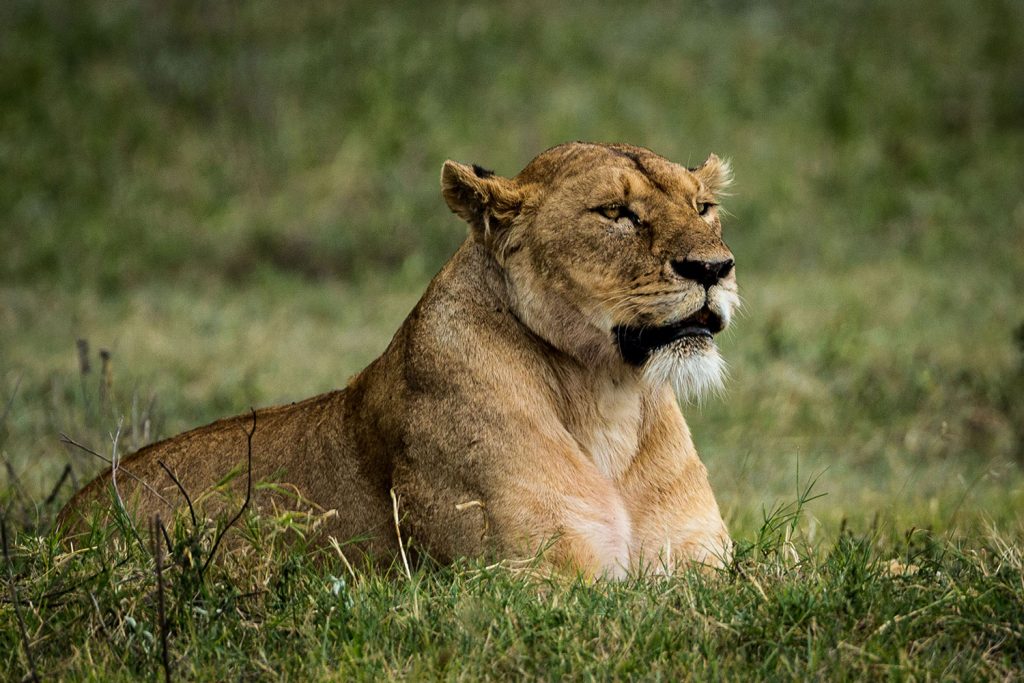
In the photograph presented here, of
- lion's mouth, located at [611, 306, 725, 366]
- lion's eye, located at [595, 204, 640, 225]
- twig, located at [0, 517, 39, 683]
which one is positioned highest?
lion's eye, located at [595, 204, 640, 225]

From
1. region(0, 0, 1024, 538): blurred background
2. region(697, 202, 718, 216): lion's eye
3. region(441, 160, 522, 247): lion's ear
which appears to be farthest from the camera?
region(0, 0, 1024, 538): blurred background

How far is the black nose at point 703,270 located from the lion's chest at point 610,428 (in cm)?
44

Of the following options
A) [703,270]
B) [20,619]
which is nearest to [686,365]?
[703,270]

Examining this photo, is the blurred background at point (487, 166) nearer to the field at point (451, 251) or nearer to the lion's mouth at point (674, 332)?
the field at point (451, 251)

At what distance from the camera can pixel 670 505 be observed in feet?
12.9

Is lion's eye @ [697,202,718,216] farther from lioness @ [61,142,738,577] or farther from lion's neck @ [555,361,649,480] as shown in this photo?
lion's neck @ [555,361,649,480]

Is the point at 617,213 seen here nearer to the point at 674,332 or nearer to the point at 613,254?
the point at 613,254

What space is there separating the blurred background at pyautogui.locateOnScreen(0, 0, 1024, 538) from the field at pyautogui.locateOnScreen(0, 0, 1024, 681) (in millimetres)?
40

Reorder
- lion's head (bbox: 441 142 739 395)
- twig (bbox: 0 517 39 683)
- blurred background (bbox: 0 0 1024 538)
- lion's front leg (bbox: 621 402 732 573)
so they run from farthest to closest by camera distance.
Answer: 1. blurred background (bbox: 0 0 1024 538)
2. lion's front leg (bbox: 621 402 732 573)
3. lion's head (bbox: 441 142 739 395)
4. twig (bbox: 0 517 39 683)

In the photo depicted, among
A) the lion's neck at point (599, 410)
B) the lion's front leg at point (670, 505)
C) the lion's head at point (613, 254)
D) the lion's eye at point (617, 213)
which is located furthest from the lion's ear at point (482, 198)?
the lion's front leg at point (670, 505)

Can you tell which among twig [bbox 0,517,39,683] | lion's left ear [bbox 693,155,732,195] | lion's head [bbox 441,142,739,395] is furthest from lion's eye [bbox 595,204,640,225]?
twig [bbox 0,517,39,683]

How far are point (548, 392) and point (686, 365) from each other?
1.41 ft

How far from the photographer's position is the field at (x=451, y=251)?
318 cm

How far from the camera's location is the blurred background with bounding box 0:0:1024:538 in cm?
745
